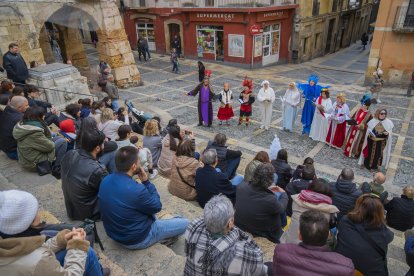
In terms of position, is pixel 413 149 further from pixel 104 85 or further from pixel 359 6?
pixel 359 6

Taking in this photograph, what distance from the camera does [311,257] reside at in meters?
2.39

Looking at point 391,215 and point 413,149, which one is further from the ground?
point 391,215

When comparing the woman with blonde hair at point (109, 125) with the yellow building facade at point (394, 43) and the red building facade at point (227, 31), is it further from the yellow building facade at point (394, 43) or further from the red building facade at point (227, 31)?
the red building facade at point (227, 31)

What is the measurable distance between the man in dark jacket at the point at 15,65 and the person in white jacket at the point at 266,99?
24.3 ft

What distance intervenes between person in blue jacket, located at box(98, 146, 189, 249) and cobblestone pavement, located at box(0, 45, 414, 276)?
0.74ft

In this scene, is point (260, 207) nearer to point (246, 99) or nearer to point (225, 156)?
point (225, 156)

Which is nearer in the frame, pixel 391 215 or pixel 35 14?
pixel 391 215

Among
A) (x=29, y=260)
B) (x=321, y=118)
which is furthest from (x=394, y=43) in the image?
(x=29, y=260)

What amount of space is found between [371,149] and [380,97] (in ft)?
26.1

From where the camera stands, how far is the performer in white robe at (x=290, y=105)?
9734mm

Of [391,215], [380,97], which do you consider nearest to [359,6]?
[380,97]

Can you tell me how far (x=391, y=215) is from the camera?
5316mm

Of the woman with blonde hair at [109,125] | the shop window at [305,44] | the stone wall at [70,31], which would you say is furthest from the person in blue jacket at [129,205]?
the shop window at [305,44]

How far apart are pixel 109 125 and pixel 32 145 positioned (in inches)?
62.8
